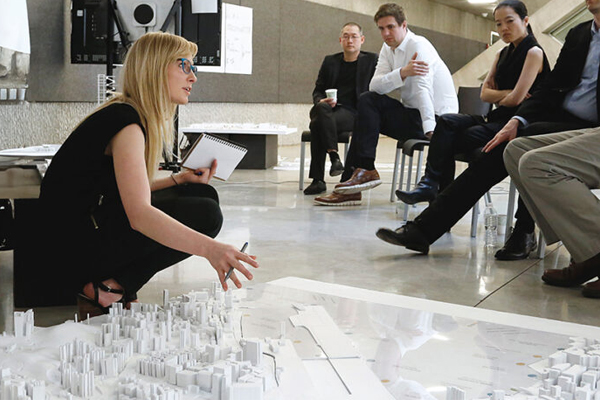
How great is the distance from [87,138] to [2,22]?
1.20 m

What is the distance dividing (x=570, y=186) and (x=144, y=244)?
146 cm

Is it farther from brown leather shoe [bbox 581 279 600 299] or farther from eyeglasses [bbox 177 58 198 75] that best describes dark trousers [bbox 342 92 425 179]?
eyeglasses [bbox 177 58 198 75]

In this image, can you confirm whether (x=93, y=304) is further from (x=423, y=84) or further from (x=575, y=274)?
(x=423, y=84)

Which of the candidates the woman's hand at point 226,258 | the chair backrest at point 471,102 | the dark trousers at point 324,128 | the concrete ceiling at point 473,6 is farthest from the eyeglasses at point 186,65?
the concrete ceiling at point 473,6

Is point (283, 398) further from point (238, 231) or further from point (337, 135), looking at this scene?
point (337, 135)

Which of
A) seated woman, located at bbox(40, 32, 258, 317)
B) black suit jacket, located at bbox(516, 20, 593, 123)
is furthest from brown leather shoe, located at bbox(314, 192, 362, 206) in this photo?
seated woman, located at bbox(40, 32, 258, 317)

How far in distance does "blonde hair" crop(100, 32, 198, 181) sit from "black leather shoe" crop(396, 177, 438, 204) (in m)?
1.79

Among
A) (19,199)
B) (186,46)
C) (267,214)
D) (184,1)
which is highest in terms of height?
(184,1)

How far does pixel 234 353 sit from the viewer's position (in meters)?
1.51

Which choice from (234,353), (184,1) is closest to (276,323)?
(234,353)

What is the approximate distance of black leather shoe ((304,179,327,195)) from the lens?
4.96 metres

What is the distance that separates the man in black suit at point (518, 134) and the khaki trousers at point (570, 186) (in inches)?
14.1

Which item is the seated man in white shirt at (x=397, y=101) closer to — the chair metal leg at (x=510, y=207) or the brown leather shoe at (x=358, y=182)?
the brown leather shoe at (x=358, y=182)

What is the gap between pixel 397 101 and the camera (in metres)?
4.38
